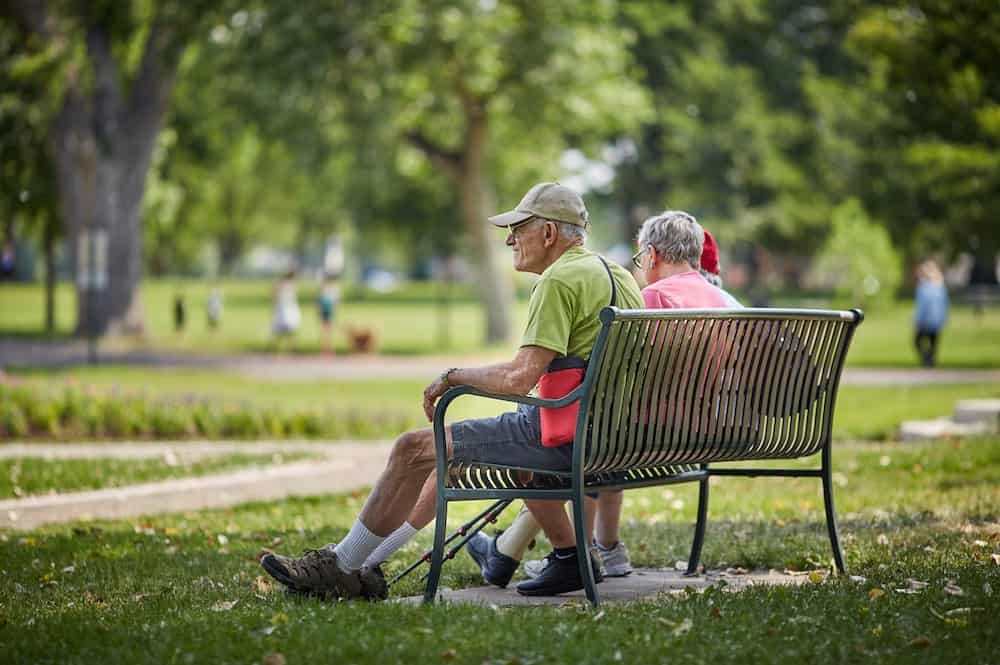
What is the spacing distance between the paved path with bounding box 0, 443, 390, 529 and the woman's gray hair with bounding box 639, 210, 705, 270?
13.5 feet

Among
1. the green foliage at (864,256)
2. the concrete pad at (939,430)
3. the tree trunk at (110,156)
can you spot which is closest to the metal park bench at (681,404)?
the concrete pad at (939,430)

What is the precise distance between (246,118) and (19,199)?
569cm

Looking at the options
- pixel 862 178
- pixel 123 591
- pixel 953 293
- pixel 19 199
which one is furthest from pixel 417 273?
pixel 123 591

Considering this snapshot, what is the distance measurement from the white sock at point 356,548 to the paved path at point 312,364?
15139 millimetres

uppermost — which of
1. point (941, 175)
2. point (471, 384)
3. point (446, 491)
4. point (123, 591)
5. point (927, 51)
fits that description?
point (927, 51)

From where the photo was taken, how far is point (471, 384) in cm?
536

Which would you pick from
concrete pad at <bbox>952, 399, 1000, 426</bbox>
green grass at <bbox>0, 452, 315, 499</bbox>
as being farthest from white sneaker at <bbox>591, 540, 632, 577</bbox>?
concrete pad at <bbox>952, 399, 1000, 426</bbox>

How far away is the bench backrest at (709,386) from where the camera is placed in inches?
211

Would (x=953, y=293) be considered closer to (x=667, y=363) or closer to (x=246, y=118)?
(x=246, y=118)

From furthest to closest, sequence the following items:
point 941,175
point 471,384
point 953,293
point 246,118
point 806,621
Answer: point 953,293 < point 246,118 < point 941,175 < point 471,384 < point 806,621

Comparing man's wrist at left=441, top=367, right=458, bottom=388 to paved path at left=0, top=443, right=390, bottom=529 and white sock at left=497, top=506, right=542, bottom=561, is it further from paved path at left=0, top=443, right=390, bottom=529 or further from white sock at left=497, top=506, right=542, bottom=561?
paved path at left=0, top=443, right=390, bottom=529

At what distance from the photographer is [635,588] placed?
606 cm

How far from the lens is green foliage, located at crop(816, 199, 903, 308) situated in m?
39.8

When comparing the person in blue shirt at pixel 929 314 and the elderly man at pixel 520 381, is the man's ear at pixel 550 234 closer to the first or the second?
the elderly man at pixel 520 381
